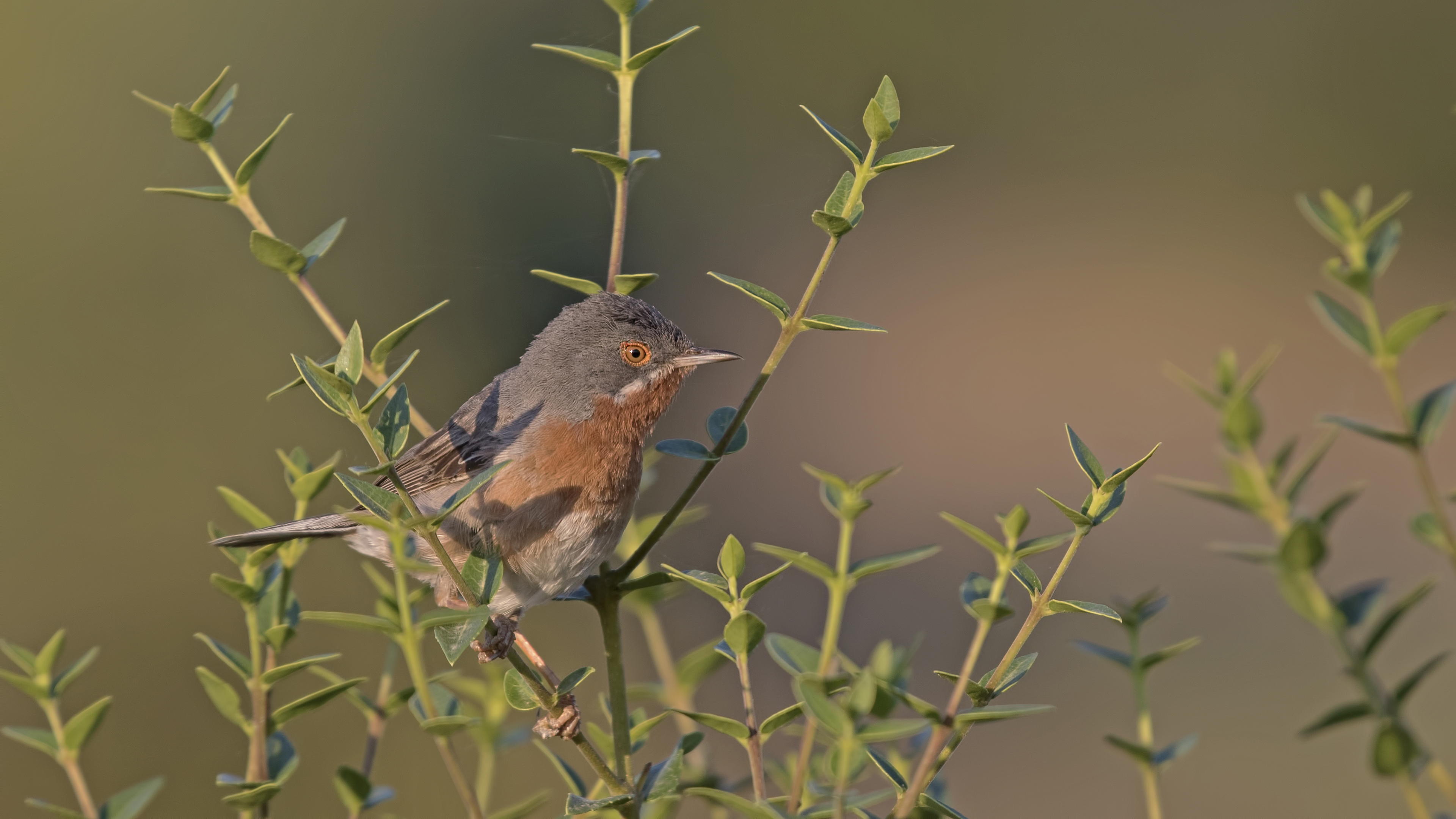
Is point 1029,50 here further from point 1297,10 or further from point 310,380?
point 310,380

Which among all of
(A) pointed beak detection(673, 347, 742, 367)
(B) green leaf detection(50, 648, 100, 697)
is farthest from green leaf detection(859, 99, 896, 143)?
(A) pointed beak detection(673, 347, 742, 367)

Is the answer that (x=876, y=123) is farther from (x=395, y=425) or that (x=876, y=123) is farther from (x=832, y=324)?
(x=395, y=425)

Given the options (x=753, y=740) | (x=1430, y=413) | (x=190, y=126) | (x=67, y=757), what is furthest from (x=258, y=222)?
(x=1430, y=413)

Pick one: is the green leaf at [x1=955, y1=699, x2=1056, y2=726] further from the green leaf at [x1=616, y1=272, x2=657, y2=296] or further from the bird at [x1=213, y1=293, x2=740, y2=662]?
the bird at [x1=213, y1=293, x2=740, y2=662]

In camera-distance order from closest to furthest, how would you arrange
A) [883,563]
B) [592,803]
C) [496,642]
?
1. [592,803]
2. [883,563]
3. [496,642]

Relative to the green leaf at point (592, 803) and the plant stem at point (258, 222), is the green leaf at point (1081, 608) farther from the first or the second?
the plant stem at point (258, 222)

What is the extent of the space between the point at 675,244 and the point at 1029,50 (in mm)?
5774

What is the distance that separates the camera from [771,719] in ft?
6.23

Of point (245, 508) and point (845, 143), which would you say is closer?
point (845, 143)

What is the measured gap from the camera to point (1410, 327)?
1.36 meters

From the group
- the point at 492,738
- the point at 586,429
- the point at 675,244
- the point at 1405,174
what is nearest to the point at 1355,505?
the point at 1405,174

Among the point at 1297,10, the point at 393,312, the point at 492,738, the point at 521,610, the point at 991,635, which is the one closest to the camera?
the point at 492,738

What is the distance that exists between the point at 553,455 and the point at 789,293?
13379 mm

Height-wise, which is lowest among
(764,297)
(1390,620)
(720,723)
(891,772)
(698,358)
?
(698,358)
